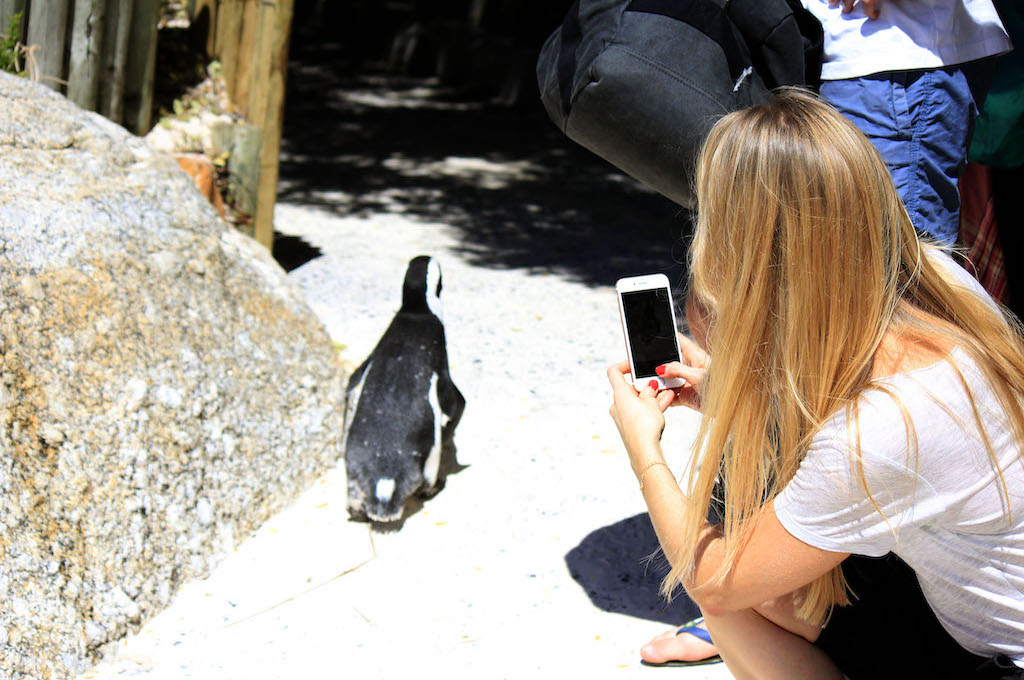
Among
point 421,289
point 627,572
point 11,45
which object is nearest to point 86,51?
point 11,45

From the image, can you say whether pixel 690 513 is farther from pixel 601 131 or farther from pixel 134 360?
pixel 134 360

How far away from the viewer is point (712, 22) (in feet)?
6.44

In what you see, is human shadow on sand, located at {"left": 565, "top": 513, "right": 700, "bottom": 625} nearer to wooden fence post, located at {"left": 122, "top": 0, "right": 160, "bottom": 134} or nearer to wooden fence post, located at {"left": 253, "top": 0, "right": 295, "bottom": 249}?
wooden fence post, located at {"left": 253, "top": 0, "right": 295, "bottom": 249}

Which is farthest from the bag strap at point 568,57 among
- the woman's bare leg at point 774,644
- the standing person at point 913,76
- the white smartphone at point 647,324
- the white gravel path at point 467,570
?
the white gravel path at point 467,570

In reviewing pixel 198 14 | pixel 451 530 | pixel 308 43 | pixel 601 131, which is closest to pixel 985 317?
pixel 601 131

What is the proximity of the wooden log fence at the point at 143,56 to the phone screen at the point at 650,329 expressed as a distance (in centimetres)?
252

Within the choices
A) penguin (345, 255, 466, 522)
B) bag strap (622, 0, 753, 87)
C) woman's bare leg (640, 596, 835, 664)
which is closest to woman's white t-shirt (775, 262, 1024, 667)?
woman's bare leg (640, 596, 835, 664)

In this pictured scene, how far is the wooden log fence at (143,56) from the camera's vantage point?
349 cm

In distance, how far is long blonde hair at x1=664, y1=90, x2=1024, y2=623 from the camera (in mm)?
1443

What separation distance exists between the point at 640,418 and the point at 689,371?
19cm

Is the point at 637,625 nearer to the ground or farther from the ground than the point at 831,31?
nearer to the ground

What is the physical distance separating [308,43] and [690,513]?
1292cm

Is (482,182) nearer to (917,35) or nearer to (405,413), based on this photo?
(405,413)

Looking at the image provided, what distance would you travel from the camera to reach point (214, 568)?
96.5 inches
